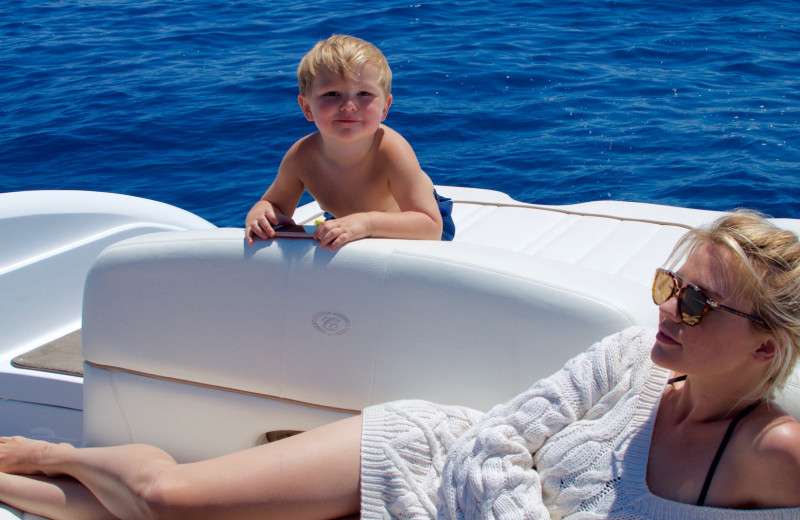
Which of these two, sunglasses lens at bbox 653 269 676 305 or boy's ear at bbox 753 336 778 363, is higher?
sunglasses lens at bbox 653 269 676 305

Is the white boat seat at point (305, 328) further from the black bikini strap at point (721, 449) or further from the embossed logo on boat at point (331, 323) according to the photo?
the black bikini strap at point (721, 449)

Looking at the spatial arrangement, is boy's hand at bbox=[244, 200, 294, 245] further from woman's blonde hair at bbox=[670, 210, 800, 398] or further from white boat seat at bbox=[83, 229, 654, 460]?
woman's blonde hair at bbox=[670, 210, 800, 398]

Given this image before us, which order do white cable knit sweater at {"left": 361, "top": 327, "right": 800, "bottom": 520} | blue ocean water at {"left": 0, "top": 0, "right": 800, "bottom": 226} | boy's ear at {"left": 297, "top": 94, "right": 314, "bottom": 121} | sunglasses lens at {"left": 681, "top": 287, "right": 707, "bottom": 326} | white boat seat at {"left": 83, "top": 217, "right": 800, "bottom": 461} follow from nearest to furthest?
sunglasses lens at {"left": 681, "top": 287, "right": 707, "bottom": 326} < white cable knit sweater at {"left": 361, "top": 327, "right": 800, "bottom": 520} < white boat seat at {"left": 83, "top": 217, "right": 800, "bottom": 461} < boy's ear at {"left": 297, "top": 94, "right": 314, "bottom": 121} < blue ocean water at {"left": 0, "top": 0, "right": 800, "bottom": 226}

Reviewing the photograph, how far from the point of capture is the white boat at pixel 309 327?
77.4 inches

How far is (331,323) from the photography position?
2.13 m

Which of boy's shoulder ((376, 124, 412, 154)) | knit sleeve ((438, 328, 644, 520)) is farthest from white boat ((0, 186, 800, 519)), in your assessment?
boy's shoulder ((376, 124, 412, 154))

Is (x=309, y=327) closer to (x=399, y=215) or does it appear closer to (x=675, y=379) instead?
(x=399, y=215)

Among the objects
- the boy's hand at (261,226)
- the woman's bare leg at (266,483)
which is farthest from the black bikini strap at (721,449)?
the boy's hand at (261,226)

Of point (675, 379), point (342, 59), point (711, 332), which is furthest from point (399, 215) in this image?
point (711, 332)

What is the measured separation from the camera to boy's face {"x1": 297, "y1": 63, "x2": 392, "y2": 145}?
7.95 feet

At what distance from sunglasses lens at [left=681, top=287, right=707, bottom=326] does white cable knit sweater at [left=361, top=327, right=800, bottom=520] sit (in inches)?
8.4

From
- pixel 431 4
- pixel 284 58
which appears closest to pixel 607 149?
pixel 284 58

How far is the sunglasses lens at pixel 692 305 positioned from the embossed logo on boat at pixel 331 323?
2.80 ft

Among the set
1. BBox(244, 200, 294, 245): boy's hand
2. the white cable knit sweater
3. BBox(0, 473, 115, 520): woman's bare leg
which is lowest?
BBox(0, 473, 115, 520): woman's bare leg
